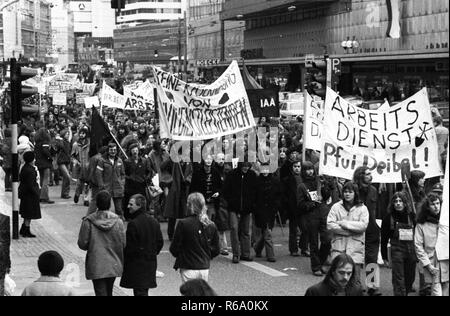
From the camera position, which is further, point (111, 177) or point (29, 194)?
A: point (111, 177)

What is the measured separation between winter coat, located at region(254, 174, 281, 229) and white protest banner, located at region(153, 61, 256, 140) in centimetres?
135

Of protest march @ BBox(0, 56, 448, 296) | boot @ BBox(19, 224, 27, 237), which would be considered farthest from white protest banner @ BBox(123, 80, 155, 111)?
boot @ BBox(19, 224, 27, 237)

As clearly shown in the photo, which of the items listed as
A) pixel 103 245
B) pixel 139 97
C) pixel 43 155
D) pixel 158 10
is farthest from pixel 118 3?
pixel 158 10

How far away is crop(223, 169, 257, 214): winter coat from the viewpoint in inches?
540

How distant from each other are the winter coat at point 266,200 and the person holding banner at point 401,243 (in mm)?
2917

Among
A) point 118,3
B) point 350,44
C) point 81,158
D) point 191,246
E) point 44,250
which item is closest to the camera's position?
point 191,246

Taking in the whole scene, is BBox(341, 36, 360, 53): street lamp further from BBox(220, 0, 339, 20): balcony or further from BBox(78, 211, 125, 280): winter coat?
BBox(78, 211, 125, 280): winter coat

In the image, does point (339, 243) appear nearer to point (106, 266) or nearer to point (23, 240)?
point (106, 266)

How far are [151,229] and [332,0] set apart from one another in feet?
196

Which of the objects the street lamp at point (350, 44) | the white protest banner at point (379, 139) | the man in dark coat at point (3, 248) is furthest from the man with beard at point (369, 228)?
the street lamp at point (350, 44)

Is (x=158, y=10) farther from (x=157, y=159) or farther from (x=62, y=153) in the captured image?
(x=157, y=159)

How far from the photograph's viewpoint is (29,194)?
15977mm

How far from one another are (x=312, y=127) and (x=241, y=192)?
3389 mm

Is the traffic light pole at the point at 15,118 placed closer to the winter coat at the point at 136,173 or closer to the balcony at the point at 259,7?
the winter coat at the point at 136,173
